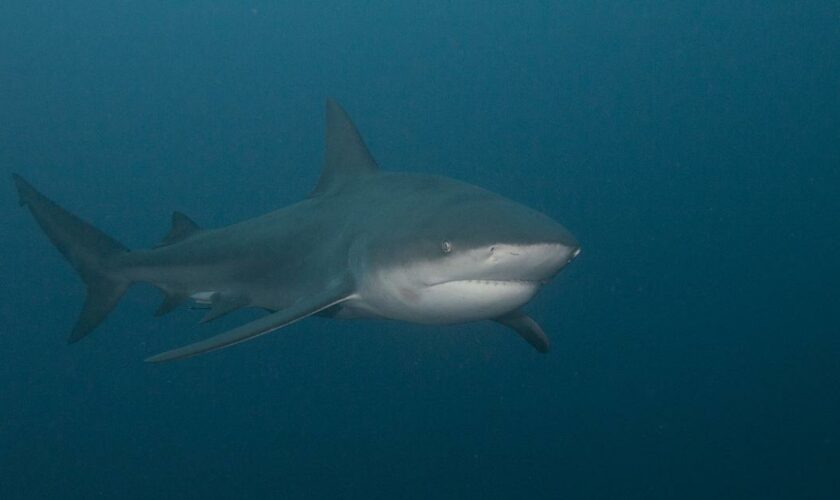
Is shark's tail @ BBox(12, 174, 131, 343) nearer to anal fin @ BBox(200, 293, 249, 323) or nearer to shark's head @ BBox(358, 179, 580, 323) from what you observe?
anal fin @ BBox(200, 293, 249, 323)

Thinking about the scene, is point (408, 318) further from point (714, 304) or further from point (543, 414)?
point (714, 304)

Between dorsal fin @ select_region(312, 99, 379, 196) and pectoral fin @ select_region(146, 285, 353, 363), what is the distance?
1.84 m

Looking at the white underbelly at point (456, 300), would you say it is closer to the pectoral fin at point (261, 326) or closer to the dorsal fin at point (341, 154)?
the pectoral fin at point (261, 326)

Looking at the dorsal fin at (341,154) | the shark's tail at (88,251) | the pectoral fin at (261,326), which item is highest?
the dorsal fin at (341,154)

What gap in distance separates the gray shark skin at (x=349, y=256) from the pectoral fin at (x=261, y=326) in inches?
0.5

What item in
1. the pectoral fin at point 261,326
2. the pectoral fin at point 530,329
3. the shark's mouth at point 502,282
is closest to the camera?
the shark's mouth at point 502,282

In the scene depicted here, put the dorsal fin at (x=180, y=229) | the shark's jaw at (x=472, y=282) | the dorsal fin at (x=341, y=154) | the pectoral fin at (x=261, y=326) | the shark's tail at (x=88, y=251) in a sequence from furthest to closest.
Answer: the dorsal fin at (x=180, y=229), the shark's tail at (x=88, y=251), the dorsal fin at (x=341, y=154), the pectoral fin at (x=261, y=326), the shark's jaw at (x=472, y=282)

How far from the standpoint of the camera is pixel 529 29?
74.3 m

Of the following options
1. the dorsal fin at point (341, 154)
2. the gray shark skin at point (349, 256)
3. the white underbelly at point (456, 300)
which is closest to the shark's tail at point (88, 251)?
the gray shark skin at point (349, 256)

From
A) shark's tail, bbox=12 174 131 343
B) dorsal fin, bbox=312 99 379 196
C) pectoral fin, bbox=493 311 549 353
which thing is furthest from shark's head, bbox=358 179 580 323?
shark's tail, bbox=12 174 131 343

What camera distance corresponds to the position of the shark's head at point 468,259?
343cm

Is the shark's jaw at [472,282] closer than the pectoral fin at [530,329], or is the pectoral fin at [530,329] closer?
the shark's jaw at [472,282]

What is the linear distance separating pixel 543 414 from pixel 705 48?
69035mm

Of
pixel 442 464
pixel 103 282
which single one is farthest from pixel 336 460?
pixel 103 282
